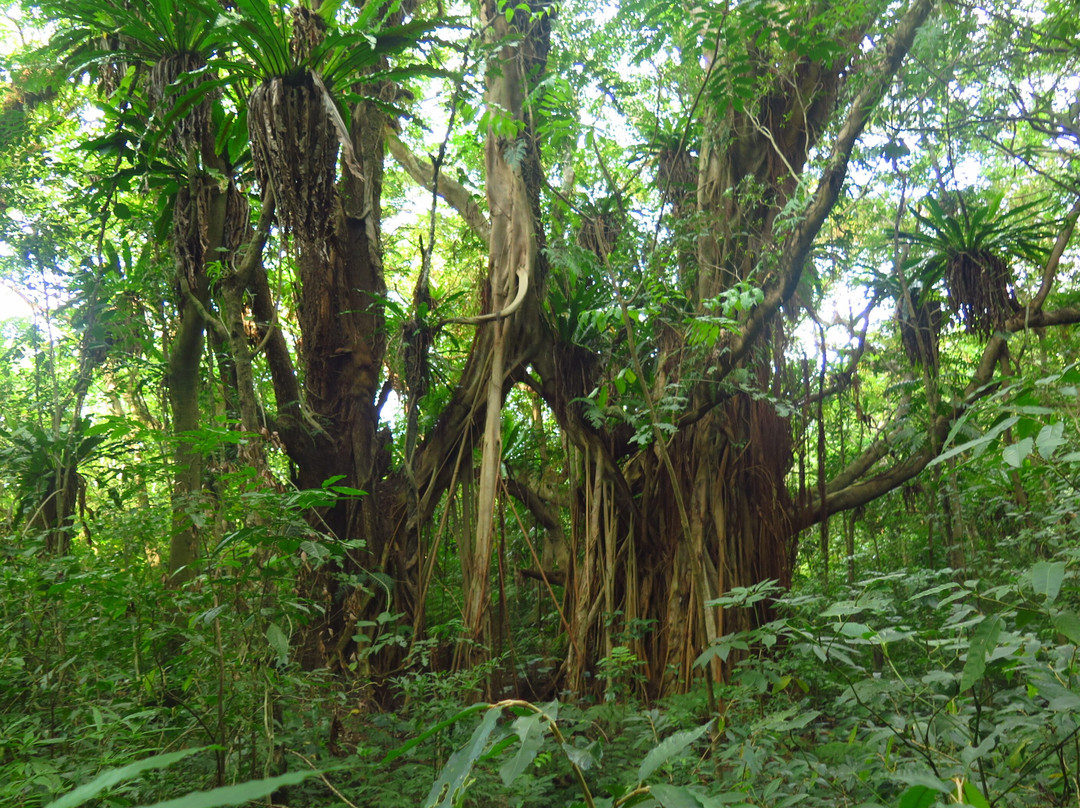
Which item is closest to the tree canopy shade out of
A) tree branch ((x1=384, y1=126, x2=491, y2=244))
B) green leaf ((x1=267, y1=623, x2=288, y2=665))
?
tree branch ((x1=384, y1=126, x2=491, y2=244))

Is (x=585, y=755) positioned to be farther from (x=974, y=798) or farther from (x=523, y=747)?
(x=974, y=798)

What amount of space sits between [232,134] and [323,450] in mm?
1642

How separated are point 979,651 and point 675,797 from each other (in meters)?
0.56

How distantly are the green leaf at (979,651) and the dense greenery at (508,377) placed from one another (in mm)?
614

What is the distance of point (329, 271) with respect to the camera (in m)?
4.07

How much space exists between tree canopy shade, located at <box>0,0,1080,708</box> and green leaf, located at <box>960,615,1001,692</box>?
1982 millimetres

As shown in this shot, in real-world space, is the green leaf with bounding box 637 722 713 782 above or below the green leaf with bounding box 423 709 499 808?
below

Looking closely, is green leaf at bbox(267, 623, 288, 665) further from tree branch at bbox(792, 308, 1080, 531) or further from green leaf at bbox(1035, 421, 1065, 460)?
tree branch at bbox(792, 308, 1080, 531)

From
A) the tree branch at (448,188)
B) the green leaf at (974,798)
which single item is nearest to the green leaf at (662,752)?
the green leaf at (974,798)

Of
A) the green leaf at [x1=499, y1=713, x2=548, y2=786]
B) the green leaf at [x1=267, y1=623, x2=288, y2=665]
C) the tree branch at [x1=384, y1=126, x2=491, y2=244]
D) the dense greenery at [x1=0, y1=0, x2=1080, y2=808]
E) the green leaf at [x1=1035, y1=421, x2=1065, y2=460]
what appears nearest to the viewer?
the green leaf at [x1=499, y1=713, x2=548, y2=786]

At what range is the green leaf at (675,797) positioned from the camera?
2.42 ft

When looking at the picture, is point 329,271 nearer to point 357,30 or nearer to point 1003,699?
point 357,30

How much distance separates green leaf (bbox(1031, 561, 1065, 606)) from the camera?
101 cm

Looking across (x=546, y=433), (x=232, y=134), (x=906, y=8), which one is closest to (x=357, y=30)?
(x=232, y=134)
